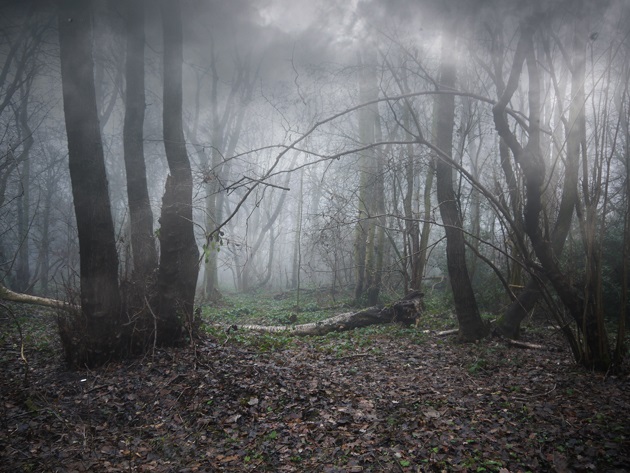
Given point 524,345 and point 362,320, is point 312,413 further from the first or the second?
point 362,320

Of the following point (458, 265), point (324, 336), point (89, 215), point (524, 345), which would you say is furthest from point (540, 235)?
point (89, 215)

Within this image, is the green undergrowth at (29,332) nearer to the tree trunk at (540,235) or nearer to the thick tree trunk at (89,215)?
the thick tree trunk at (89,215)

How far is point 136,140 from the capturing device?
8594 mm

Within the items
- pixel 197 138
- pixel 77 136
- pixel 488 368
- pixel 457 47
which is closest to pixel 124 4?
pixel 77 136

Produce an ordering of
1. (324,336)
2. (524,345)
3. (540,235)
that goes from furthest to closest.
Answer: (324,336)
(524,345)
(540,235)

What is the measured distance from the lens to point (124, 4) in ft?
28.8

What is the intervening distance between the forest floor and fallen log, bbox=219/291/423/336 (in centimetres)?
242

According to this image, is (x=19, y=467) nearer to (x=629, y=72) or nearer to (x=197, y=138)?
(x=629, y=72)

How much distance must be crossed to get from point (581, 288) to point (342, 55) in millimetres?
9529

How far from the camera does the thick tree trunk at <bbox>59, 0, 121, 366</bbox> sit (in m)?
5.33

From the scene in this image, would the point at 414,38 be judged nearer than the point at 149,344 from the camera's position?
No

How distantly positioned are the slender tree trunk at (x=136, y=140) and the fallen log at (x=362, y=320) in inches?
112

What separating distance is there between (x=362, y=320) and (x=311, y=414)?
4880mm

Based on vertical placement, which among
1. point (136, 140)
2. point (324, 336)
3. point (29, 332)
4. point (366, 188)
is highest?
point (136, 140)
